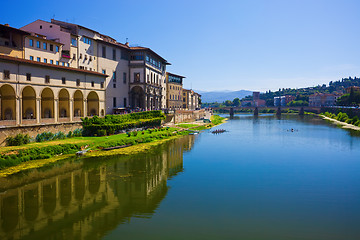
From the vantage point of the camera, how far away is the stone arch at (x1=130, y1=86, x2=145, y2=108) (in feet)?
222

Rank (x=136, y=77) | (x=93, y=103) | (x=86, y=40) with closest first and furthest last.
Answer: (x=93, y=103) → (x=86, y=40) → (x=136, y=77)

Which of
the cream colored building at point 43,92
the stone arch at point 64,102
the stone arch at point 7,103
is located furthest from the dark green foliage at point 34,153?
the stone arch at point 64,102

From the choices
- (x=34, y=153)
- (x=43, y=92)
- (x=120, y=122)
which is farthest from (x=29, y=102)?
(x=120, y=122)

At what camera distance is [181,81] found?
11038cm

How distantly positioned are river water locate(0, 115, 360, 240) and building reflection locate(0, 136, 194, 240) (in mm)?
69

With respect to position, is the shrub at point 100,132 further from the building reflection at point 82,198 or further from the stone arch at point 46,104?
the building reflection at point 82,198

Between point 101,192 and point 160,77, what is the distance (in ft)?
203

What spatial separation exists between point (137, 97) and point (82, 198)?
4854cm

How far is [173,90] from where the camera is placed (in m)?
102

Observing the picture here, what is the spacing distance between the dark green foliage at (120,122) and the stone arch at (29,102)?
8011 millimetres

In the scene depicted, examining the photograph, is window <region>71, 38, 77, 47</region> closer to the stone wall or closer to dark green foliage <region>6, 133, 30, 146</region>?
the stone wall

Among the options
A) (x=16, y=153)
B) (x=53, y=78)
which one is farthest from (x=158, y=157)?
(x=53, y=78)

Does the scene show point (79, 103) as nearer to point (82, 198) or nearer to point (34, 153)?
point (34, 153)

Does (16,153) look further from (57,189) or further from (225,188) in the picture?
(225,188)
